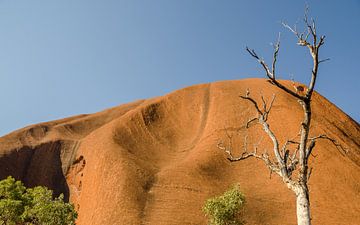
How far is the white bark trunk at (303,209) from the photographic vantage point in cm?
768

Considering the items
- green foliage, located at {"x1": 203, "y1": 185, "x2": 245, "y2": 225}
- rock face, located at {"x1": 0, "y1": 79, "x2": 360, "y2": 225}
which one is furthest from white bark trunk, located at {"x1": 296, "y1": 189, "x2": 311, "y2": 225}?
rock face, located at {"x1": 0, "y1": 79, "x2": 360, "y2": 225}

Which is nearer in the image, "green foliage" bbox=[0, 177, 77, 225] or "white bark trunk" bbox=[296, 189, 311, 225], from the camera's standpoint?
"white bark trunk" bbox=[296, 189, 311, 225]

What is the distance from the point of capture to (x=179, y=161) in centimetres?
5100

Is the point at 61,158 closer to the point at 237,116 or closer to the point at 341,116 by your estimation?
the point at 237,116

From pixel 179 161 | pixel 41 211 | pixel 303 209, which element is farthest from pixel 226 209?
pixel 303 209

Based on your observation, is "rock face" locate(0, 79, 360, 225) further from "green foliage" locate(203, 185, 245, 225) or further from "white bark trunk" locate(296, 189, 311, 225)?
"white bark trunk" locate(296, 189, 311, 225)

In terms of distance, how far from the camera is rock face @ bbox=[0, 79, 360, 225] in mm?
42781

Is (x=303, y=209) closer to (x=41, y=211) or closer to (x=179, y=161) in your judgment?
(x=41, y=211)

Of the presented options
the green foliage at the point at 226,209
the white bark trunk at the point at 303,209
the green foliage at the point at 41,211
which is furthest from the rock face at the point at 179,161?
the white bark trunk at the point at 303,209

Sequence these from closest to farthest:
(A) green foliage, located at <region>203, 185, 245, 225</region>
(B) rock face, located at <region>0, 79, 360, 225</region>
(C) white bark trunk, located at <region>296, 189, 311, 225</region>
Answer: (C) white bark trunk, located at <region>296, 189, 311, 225</region>
(A) green foliage, located at <region>203, 185, 245, 225</region>
(B) rock face, located at <region>0, 79, 360, 225</region>

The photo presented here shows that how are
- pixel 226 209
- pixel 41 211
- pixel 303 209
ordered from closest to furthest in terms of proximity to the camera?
pixel 303 209 → pixel 41 211 → pixel 226 209

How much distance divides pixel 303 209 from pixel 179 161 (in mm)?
43503

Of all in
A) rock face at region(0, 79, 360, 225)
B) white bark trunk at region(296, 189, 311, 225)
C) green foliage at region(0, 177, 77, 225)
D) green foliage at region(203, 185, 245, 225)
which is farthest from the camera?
rock face at region(0, 79, 360, 225)

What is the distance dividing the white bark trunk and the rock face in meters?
33.7
